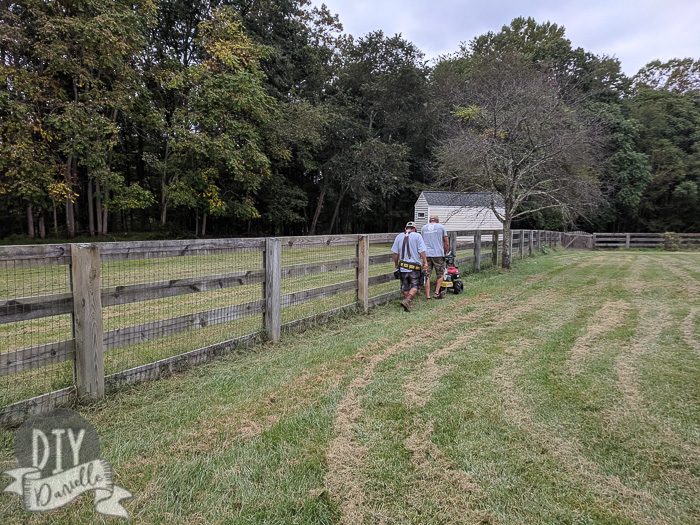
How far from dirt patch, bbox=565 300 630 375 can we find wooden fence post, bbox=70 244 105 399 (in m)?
4.24

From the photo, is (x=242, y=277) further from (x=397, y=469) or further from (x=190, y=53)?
(x=190, y=53)

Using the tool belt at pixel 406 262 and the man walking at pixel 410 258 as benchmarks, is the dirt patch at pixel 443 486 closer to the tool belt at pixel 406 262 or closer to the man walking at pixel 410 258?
the man walking at pixel 410 258

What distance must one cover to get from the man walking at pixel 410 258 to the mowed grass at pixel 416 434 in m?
2.00

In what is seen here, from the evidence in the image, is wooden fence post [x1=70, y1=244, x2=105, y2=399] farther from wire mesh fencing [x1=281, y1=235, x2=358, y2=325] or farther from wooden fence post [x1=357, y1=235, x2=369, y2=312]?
wooden fence post [x1=357, y1=235, x2=369, y2=312]

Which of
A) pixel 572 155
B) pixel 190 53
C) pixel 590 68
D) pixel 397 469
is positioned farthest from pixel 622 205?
pixel 397 469

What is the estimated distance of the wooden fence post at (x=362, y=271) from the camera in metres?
6.69

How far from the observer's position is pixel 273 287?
196 inches

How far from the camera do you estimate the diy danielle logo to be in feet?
6.84

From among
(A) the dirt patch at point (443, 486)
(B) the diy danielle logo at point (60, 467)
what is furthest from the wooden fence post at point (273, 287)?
(A) the dirt patch at point (443, 486)

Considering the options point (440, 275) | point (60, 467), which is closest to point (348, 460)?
point (60, 467)

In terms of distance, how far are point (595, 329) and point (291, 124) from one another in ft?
67.4

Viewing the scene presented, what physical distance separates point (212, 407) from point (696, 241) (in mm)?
33424

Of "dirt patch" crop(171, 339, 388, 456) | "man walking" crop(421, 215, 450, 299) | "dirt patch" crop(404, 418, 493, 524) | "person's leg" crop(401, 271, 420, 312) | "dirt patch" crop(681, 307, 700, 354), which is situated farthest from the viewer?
"man walking" crop(421, 215, 450, 299)

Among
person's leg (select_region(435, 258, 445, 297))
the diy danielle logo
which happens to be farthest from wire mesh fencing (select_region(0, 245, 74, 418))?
person's leg (select_region(435, 258, 445, 297))
